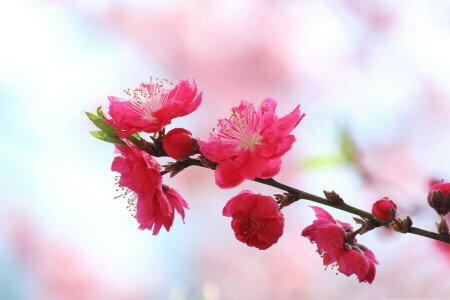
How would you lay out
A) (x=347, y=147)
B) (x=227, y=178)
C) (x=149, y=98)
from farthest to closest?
(x=347, y=147)
(x=149, y=98)
(x=227, y=178)

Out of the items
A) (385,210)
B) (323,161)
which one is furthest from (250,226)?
(323,161)

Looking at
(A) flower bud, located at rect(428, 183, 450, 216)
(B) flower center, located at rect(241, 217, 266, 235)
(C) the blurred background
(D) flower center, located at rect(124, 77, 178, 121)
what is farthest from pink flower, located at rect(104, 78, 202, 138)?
(C) the blurred background

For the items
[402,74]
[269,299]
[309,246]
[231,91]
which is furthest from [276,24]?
[269,299]

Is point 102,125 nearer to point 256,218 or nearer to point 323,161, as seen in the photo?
point 256,218

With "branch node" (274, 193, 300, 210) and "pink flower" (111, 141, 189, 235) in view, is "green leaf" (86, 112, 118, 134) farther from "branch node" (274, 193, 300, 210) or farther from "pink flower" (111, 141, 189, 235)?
"branch node" (274, 193, 300, 210)

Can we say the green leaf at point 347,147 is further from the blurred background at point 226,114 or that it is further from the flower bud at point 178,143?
the flower bud at point 178,143

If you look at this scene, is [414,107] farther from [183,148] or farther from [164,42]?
[183,148]

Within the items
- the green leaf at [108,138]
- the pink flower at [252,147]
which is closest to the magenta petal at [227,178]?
the pink flower at [252,147]

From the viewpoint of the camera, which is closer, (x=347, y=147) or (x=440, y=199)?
(x=440, y=199)
